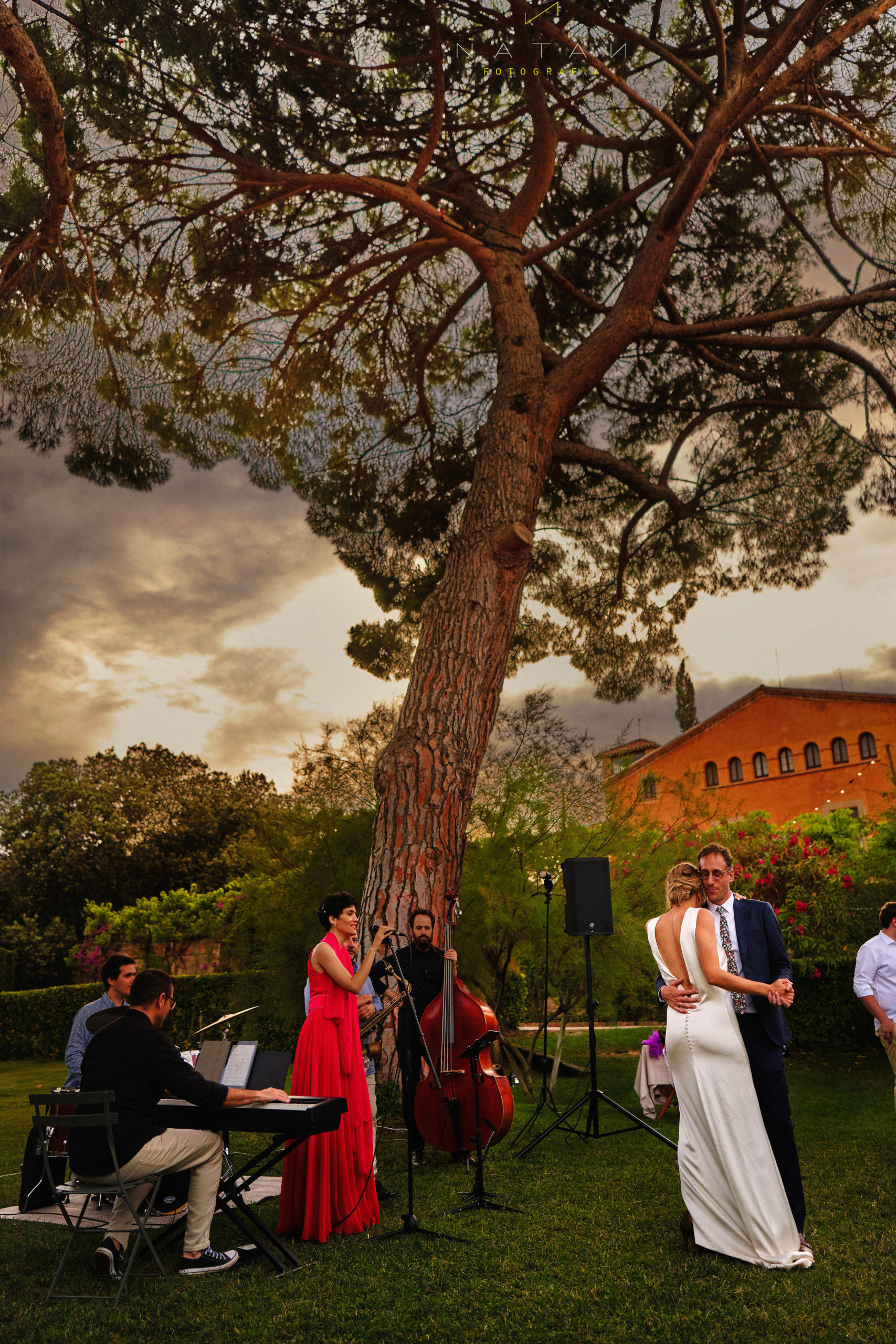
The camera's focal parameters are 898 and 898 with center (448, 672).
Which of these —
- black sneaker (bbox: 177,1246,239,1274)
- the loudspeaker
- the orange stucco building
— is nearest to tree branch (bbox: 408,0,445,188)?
the loudspeaker

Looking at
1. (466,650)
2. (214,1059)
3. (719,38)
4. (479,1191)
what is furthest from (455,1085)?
(719,38)

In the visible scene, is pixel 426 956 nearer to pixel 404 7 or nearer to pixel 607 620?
pixel 607 620

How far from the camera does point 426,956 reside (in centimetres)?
552

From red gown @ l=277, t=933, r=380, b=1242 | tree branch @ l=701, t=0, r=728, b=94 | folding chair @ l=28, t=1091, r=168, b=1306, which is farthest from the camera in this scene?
tree branch @ l=701, t=0, r=728, b=94

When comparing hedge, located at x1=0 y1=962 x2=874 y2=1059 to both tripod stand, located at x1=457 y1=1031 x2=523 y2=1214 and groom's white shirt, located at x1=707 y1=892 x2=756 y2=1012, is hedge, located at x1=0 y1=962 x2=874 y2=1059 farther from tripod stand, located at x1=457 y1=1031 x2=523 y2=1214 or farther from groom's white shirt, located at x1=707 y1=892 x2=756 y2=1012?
groom's white shirt, located at x1=707 y1=892 x2=756 y2=1012

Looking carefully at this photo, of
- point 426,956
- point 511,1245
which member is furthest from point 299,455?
point 511,1245

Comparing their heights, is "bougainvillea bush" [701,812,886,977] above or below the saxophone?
above

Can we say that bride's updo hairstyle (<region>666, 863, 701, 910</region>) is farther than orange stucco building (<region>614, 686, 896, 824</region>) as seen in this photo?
No

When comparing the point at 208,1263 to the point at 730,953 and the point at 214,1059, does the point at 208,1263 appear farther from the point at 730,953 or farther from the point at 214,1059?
the point at 730,953

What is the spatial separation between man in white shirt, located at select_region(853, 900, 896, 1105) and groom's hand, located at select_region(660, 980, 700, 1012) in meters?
Answer: 1.53

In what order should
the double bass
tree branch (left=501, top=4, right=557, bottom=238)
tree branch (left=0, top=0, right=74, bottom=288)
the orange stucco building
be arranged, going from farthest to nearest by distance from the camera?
the orange stucco building < tree branch (left=501, top=4, right=557, bottom=238) < tree branch (left=0, top=0, right=74, bottom=288) < the double bass

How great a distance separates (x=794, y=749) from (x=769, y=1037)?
21.7 m

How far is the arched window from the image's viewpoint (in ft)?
73.3

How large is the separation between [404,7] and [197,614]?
15.0 meters
